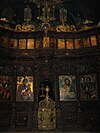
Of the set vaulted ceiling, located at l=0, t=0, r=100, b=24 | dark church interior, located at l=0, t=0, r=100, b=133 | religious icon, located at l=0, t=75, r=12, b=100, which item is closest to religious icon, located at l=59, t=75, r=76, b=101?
dark church interior, located at l=0, t=0, r=100, b=133

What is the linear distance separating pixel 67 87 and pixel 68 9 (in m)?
6.44

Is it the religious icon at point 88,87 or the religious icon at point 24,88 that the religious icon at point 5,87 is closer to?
the religious icon at point 24,88

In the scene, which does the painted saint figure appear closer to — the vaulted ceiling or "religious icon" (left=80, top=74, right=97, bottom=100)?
"religious icon" (left=80, top=74, right=97, bottom=100)

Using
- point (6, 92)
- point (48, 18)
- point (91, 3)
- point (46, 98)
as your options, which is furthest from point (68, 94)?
point (91, 3)

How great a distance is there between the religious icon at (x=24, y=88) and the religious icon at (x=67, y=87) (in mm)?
2275

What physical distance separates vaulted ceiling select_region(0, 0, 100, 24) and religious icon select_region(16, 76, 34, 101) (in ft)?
15.5

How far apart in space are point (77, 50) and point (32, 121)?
20.7ft

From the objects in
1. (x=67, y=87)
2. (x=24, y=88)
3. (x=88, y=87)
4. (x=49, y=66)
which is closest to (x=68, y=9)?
(x=49, y=66)

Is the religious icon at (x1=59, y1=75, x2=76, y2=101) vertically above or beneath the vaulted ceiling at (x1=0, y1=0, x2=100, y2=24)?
beneath

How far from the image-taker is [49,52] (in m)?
15.4

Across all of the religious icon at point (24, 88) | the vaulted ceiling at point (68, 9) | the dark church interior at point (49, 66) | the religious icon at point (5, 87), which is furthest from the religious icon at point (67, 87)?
the vaulted ceiling at point (68, 9)

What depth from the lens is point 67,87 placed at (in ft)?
50.8

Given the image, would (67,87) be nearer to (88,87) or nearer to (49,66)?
(88,87)

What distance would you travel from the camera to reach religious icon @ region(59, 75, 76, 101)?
50.1ft
